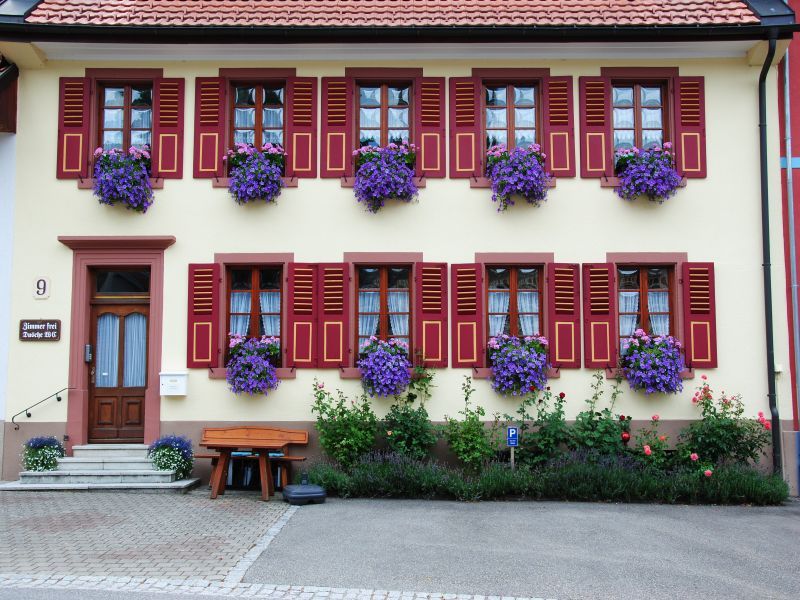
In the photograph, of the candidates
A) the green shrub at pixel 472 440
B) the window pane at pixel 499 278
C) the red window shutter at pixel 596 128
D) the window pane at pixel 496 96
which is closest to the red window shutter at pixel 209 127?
the window pane at pixel 496 96

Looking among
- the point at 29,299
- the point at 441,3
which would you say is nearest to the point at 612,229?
the point at 441,3

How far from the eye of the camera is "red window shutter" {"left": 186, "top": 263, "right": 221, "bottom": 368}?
432 inches

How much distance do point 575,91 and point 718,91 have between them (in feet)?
6.82

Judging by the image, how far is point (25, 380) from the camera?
10906 mm

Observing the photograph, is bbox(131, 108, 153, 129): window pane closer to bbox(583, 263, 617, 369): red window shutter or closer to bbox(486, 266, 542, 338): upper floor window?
bbox(486, 266, 542, 338): upper floor window

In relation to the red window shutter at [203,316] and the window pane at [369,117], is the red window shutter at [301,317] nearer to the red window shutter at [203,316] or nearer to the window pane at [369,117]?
the red window shutter at [203,316]

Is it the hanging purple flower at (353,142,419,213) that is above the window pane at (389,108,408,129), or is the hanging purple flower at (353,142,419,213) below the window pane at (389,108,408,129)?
below

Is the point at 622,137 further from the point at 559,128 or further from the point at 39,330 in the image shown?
the point at 39,330

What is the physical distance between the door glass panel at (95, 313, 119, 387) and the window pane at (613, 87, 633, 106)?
8023 millimetres

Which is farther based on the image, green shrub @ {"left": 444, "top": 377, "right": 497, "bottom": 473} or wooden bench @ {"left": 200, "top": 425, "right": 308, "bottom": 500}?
green shrub @ {"left": 444, "top": 377, "right": 497, "bottom": 473}

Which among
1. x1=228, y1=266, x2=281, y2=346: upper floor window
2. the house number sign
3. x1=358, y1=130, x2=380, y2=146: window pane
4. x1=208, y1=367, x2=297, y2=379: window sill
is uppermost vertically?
x1=358, y1=130, x2=380, y2=146: window pane

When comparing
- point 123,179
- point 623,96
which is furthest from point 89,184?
point 623,96

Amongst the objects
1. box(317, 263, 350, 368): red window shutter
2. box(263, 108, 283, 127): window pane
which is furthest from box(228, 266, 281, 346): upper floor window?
box(263, 108, 283, 127): window pane

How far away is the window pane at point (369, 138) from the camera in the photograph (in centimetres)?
1141
